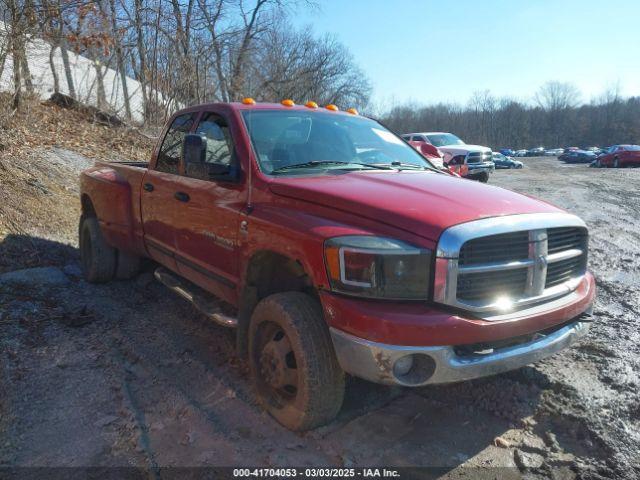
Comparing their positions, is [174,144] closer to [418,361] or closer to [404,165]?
[404,165]

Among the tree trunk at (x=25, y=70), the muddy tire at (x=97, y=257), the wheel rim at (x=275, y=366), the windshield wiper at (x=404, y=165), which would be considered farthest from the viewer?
the tree trunk at (x=25, y=70)

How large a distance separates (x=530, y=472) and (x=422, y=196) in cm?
154

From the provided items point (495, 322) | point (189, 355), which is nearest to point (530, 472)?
point (495, 322)

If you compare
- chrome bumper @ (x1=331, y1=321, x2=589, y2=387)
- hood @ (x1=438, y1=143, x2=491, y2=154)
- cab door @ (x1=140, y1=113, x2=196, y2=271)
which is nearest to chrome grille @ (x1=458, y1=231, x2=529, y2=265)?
chrome bumper @ (x1=331, y1=321, x2=589, y2=387)

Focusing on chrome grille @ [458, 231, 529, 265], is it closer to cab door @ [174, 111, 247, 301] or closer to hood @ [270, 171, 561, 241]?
hood @ [270, 171, 561, 241]

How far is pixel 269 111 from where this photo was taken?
388 centimetres

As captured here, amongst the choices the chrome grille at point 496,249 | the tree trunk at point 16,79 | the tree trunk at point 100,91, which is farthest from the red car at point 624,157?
the chrome grille at point 496,249

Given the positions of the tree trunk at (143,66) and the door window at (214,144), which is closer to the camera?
the door window at (214,144)

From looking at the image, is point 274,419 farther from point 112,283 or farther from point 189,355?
point 112,283

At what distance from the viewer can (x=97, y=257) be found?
5430mm

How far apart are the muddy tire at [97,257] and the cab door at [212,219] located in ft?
5.43

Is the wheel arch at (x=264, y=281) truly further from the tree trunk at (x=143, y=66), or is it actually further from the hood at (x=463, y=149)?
the hood at (x=463, y=149)

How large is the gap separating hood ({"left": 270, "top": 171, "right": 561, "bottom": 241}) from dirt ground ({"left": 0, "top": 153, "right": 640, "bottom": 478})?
4.05ft

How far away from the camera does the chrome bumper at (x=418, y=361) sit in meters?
2.40
